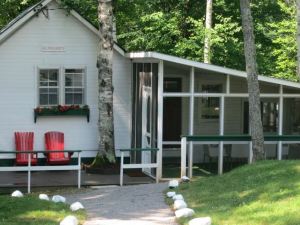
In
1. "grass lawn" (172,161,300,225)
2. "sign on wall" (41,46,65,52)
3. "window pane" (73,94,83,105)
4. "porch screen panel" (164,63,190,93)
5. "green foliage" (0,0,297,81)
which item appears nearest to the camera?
"grass lawn" (172,161,300,225)

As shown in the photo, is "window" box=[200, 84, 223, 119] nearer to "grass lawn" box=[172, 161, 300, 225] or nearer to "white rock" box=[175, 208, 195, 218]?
"grass lawn" box=[172, 161, 300, 225]

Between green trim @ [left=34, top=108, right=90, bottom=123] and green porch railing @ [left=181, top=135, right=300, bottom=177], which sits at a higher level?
green trim @ [left=34, top=108, right=90, bottom=123]

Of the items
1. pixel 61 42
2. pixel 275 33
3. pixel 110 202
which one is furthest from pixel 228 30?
pixel 110 202

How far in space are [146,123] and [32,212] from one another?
22.8ft

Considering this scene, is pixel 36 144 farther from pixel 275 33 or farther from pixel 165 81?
pixel 275 33

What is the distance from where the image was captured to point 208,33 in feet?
75.9

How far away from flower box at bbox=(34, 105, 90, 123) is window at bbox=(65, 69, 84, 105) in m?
0.27

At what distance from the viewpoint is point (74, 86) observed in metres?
17.2

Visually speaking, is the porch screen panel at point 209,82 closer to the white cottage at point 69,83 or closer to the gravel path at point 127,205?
the white cottage at point 69,83

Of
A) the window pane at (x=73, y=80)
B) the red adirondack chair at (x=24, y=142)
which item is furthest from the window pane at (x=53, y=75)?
the red adirondack chair at (x=24, y=142)

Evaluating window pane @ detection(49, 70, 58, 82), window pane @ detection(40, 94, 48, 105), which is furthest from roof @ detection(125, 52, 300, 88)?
window pane @ detection(40, 94, 48, 105)

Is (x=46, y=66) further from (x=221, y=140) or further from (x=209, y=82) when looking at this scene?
(x=221, y=140)

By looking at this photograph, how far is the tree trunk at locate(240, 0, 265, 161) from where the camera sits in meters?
14.2

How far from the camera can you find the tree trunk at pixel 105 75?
15484 mm
